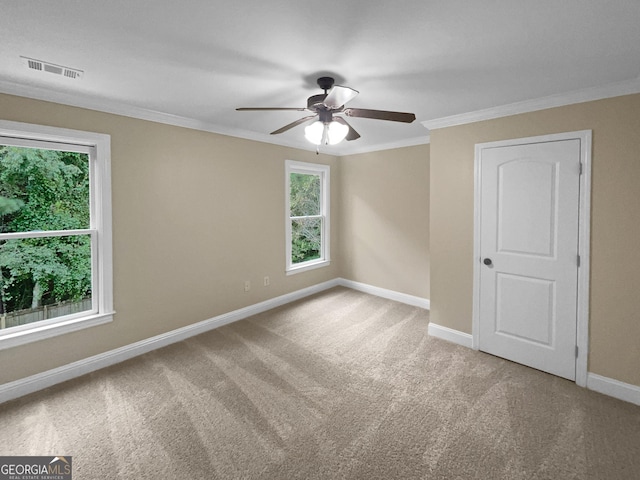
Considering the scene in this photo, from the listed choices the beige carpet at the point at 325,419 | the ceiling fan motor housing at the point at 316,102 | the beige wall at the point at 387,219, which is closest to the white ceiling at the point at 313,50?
the ceiling fan motor housing at the point at 316,102

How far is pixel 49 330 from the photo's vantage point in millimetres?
2592

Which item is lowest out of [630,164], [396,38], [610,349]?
[610,349]

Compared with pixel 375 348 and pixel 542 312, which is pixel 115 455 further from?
pixel 542 312

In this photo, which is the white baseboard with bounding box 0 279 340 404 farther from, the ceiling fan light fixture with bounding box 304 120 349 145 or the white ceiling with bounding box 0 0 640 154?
the ceiling fan light fixture with bounding box 304 120 349 145

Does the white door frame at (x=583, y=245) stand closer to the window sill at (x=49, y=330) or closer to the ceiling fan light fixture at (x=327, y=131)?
the ceiling fan light fixture at (x=327, y=131)

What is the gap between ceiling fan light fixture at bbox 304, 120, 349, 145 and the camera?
7.32ft

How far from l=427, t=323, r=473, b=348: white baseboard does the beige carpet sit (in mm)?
113

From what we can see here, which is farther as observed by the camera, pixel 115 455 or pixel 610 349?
pixel 610 349

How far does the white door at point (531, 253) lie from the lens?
2631mm

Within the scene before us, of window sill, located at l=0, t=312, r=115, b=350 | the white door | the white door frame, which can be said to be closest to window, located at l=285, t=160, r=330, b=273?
window sill, located at l=0, t=312, r=115, b=350

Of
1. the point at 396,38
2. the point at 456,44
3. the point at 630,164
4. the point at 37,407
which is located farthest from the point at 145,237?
the point at 630,164

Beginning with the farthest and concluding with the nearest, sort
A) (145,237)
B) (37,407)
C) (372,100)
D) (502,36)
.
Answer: (145,237), (372,100), (37,407), (502,36)

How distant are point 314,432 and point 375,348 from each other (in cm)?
133

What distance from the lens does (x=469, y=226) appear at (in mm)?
3215
